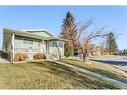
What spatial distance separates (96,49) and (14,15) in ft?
25.3

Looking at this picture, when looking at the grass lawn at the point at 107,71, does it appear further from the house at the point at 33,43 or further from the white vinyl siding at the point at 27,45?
the white vinyl siding at the point at 27,45

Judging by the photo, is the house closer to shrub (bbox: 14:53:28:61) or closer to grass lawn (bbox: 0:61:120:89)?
shrub (bbox: 14:53:28:61)

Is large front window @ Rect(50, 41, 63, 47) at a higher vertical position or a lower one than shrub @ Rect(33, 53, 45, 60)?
higher

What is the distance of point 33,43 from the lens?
20.5 metres

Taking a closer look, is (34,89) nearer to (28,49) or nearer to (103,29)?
(103,29)

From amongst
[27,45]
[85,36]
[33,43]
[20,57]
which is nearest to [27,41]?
[27,45]

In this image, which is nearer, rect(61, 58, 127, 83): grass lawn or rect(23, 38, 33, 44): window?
rect(61, 58, 127, 83): grass lawn

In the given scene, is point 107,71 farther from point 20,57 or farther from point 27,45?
point 27,45

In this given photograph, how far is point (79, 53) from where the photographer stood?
2023cm

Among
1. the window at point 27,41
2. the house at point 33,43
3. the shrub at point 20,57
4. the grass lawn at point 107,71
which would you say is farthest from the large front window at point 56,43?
the shrub at point 20,57

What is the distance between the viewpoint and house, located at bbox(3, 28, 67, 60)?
17750mm

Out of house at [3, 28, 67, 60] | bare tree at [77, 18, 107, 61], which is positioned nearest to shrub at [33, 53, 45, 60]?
house at [3, 28, 67, 60]

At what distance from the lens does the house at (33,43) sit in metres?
17.8

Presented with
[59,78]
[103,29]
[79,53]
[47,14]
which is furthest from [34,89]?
[79,53]
